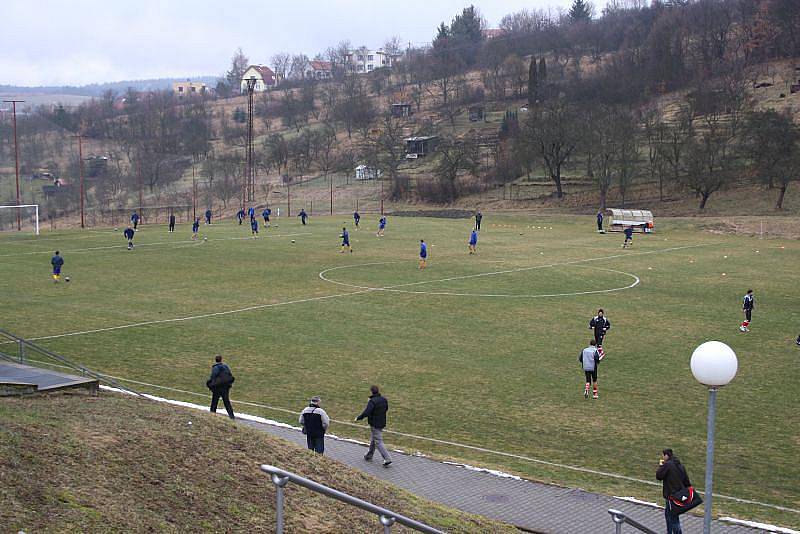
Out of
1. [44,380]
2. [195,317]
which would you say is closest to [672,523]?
[44,380]

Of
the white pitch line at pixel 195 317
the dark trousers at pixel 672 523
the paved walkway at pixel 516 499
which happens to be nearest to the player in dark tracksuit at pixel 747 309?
the white pitch line at pixel 195 317

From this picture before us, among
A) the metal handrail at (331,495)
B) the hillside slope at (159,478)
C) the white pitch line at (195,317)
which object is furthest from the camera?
the white pitch line at (195,317)

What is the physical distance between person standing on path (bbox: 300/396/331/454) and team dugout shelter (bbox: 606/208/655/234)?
2114 inches

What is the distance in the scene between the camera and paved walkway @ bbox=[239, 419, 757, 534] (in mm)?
12555

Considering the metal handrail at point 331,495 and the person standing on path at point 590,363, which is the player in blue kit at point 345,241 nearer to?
the person standing on path at point 590,363

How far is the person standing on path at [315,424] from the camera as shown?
14.2 metres

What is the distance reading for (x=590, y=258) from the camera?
156 ft

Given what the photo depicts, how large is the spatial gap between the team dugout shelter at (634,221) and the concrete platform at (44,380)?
54.3 m

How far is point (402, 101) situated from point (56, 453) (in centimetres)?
15565

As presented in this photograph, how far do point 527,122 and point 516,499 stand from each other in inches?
3383

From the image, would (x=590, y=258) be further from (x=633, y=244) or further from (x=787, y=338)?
(x=787, y=338)

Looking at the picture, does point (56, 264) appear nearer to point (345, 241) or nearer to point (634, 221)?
point (345, 241)

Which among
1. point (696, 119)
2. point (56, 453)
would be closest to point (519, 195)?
point (696, 119)

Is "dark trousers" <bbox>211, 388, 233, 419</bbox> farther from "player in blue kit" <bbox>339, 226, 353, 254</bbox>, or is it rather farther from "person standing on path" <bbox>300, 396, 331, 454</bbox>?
"player in blue kit" <bbox>339, 226, 353, 254</bbox>
